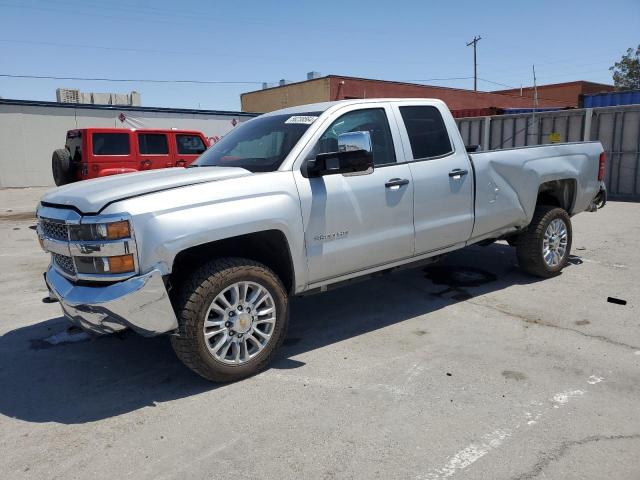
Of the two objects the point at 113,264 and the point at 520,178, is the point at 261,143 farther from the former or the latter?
the point at 520,178

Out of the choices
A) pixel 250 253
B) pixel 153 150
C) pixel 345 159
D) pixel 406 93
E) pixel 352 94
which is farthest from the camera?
pixel 406 93

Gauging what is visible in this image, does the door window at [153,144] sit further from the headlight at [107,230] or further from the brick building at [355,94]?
the brick building at [355,94]

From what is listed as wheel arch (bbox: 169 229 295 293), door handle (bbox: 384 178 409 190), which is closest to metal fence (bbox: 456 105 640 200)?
door handle (bbox: 384 178 409 190)

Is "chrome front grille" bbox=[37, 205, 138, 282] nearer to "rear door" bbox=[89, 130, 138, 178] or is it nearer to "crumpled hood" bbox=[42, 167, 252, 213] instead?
"crumpled hood" bbox=[42, 167, 252, 213]

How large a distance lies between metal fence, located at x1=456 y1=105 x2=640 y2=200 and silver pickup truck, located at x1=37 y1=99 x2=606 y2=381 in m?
8.87

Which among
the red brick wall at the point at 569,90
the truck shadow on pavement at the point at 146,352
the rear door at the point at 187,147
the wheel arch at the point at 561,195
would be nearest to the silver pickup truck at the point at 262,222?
the truck shadow on pavement at the point at 146,352

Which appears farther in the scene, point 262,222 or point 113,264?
A: point 262,222

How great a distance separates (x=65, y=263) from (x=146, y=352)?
1083mm

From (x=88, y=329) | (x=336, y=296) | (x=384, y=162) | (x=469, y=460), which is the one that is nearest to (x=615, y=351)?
(x=469, y=460)

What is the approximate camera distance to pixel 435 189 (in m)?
4.63

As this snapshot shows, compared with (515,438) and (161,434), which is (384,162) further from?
(161,434)

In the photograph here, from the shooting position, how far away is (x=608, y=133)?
14297mm

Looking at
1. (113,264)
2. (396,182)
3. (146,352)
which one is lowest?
(146,352)

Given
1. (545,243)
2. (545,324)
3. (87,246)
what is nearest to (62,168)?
(87,246)
